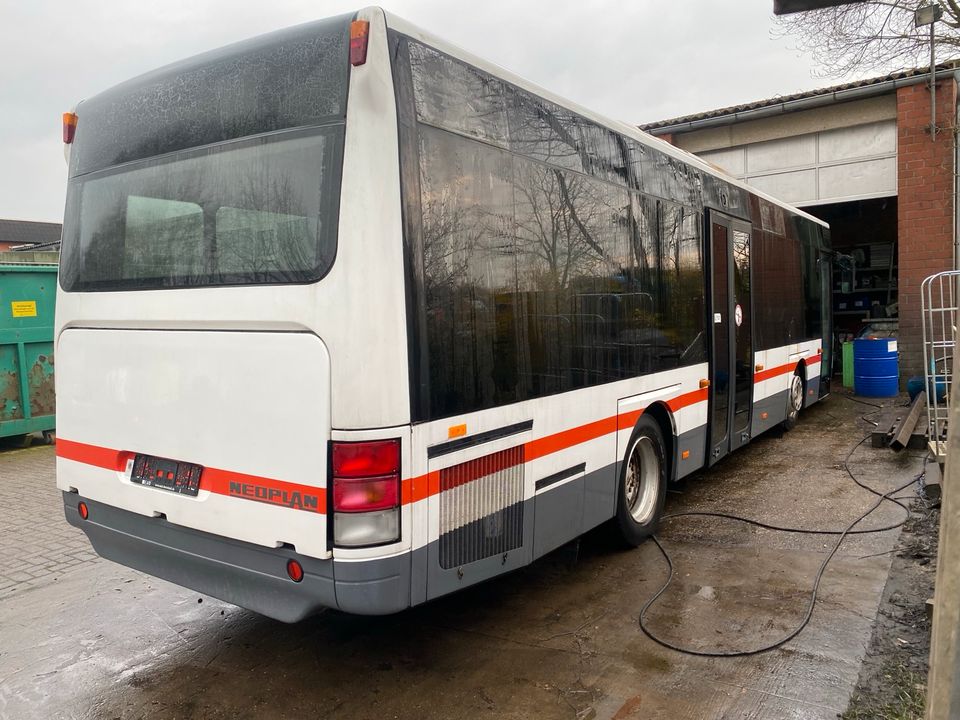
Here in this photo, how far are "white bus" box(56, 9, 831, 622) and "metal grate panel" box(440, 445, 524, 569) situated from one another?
15 millimetres

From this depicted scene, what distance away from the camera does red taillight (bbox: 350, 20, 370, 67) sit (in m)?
3.10

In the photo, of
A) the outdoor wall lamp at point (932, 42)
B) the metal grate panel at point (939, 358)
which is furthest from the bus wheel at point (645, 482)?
the outdoor wall lamp at point (932, 42)

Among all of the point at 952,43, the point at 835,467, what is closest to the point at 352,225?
the point at 835,467

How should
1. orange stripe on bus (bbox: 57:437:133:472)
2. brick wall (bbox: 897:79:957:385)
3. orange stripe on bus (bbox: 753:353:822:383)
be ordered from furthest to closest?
brick wall (bbox: 897:79:957:385), orange stripe on bus (bbox: 753:353:822:383), orange stripe on bus (bbox: 57:437:133:472)

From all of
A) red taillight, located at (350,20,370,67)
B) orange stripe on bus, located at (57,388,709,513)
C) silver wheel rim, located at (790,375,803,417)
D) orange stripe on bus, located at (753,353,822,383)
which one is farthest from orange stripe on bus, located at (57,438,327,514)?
silver wheel rim, located at (790,375,803,417)

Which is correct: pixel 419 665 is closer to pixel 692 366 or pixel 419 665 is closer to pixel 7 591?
pixel 7 591

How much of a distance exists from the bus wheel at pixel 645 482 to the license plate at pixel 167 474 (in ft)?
10.1

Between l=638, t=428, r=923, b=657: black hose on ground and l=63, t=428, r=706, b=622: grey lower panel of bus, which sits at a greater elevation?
l=63, t=428, r=706, b=622: grey lower panel of bus

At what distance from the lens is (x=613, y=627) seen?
425cm

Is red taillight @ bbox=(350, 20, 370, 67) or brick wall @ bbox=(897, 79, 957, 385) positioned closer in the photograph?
red taillight @ bbox=(350, 20, 370, 67)

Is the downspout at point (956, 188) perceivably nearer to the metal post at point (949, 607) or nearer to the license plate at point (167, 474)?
the metal post at point (949, 607)

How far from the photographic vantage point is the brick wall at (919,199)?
42.4ft

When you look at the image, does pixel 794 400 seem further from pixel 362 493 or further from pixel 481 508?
pixel 362 493

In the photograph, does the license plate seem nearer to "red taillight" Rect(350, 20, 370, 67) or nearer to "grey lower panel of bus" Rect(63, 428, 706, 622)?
"grey lower panel of bus" Rect(63, 428, 706, 622)
